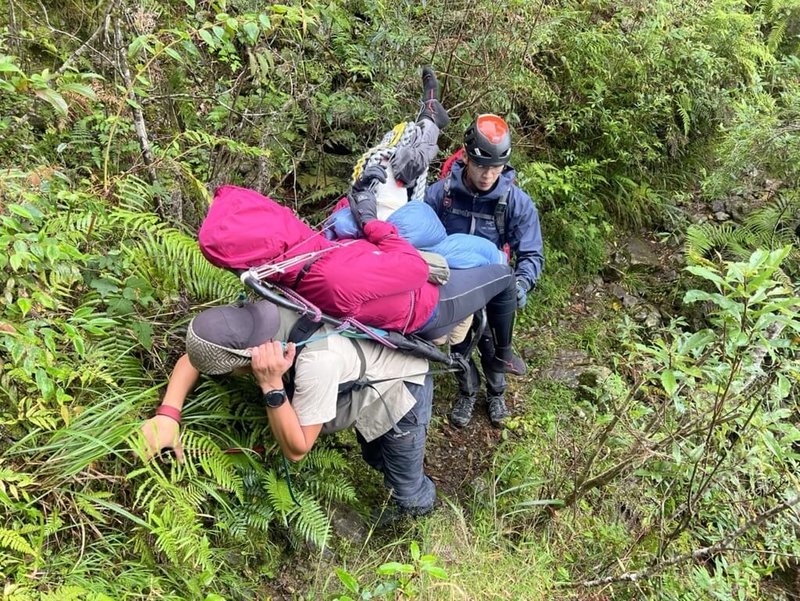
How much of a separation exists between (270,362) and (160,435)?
0.71m

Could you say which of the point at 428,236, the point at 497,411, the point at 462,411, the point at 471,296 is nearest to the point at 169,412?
the point at 428,236

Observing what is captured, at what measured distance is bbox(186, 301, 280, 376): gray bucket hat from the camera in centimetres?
240

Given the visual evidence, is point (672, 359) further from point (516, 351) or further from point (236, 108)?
point (236, 108)

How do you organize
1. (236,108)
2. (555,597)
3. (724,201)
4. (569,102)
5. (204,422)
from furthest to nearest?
(724,201) → (569,102) → (236,108) → (555,597) → (204,422)

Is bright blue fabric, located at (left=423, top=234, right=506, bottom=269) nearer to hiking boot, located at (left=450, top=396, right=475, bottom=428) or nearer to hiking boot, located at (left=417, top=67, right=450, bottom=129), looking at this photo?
hiking boot, located at (left=417, top=67, right=450, bottom=129)

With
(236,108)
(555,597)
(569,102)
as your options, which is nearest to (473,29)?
(569,102)

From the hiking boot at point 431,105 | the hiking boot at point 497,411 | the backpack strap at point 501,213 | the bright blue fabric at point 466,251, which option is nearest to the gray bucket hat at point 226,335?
the bright blue fabric at point 466,251

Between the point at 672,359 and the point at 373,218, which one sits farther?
the point at 373,218

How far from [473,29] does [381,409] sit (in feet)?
14.3

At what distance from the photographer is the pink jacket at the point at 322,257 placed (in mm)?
2404

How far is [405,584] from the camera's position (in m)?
2.49

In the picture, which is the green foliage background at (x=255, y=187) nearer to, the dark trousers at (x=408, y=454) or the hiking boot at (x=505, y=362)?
the dark trousers at (x=408, y=454)

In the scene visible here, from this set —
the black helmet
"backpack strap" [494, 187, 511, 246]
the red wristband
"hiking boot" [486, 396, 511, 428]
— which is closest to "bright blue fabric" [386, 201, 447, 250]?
the black helmet

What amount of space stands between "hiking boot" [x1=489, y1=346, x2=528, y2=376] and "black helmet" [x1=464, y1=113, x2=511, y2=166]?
1.68 meters
